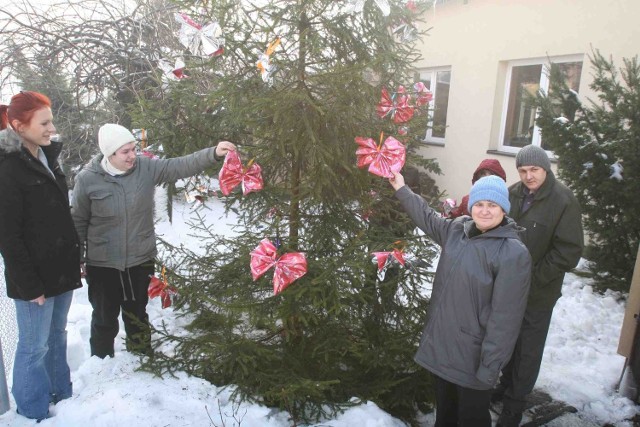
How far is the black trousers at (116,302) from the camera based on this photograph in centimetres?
316

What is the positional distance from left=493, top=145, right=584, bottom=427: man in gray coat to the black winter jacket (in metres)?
2.97

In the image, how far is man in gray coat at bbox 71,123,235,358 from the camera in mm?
3000

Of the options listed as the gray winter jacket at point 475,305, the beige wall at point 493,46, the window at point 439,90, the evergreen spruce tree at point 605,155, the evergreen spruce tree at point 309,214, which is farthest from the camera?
the window at point 439,90

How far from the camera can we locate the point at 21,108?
2.53 m

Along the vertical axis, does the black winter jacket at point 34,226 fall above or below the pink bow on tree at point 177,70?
below

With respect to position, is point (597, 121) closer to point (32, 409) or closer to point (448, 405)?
point (448, 405)

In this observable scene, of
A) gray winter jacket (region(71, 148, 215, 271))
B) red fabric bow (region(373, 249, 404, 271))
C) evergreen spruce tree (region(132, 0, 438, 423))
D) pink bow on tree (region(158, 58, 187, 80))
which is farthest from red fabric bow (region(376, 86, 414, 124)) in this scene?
pink bow on tree (region(158, 58, 187, 80))

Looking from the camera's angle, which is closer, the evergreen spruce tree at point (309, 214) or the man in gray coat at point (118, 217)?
the evergreen spruce tree at point (309, 214)

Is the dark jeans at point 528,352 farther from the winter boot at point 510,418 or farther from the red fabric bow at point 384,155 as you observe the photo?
the red fabric bow at point 384,155

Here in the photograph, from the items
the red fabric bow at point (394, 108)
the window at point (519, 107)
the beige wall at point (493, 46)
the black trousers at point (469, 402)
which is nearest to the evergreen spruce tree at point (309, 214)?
the red fabric bow at point (394, 108)

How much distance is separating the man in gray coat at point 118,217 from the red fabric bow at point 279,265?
2.33 ft

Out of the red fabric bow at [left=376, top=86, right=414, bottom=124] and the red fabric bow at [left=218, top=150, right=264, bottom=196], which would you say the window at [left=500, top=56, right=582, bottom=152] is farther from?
the red fabric bow at [left=218, top=150, right=264, bottom=196]

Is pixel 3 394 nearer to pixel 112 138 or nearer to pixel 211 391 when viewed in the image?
pixel 211 391

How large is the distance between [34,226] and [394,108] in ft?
7.60
